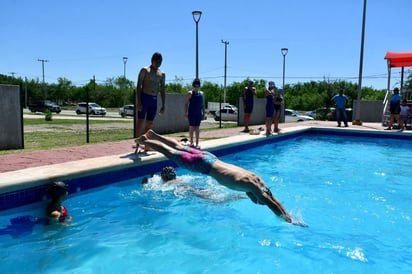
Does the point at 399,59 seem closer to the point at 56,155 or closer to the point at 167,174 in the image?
the point at 167,174

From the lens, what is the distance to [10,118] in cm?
705

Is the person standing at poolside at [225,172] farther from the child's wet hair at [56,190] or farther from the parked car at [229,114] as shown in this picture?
the parked car at [229,114]

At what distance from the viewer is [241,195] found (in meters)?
5.32

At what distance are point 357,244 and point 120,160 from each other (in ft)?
11.6

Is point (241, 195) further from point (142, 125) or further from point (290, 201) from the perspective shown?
point (142, 125)

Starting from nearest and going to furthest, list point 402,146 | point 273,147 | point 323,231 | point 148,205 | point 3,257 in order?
1. point 3,257
2. point 323,231
3. point 148,205
4. point 273,147
5. point 402,146

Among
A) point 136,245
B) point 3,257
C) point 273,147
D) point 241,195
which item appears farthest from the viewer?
point 273,147

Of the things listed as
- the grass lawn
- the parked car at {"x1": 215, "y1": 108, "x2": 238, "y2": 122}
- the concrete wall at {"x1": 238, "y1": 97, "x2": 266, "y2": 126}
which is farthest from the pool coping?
the parked car at {"x1": 215, "y1": 108, "x2": 238, "y2": 122}

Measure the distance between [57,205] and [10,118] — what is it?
153 inches

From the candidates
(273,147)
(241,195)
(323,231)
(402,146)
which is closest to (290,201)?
(241,195)

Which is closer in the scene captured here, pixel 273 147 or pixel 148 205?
pixel 148 205

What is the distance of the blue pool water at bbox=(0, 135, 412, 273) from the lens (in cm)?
336

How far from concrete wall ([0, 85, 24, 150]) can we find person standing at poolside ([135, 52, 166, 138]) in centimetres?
263

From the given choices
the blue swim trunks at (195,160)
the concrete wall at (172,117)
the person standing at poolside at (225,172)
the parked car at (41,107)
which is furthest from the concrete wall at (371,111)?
the parked car at (41,107)
